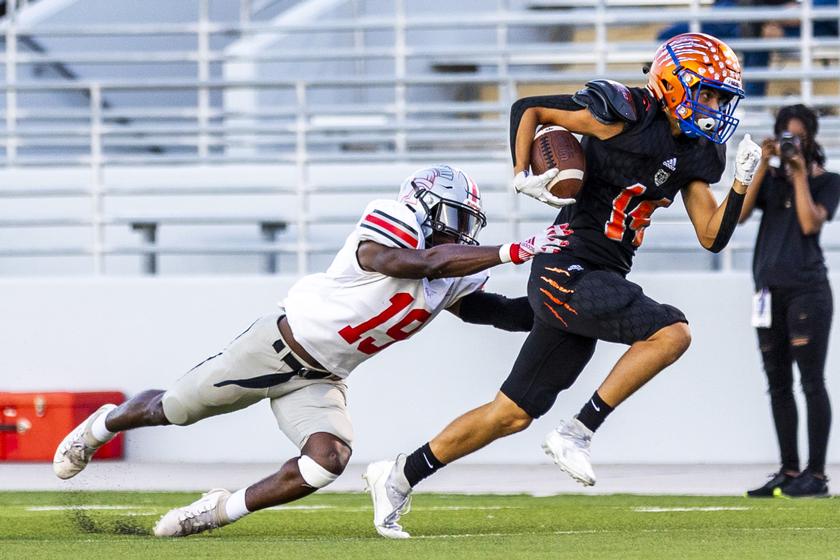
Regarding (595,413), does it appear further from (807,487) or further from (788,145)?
(788,145)

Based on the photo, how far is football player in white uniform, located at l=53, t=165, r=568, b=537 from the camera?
5.30 metres

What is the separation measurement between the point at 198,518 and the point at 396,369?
3706 mm

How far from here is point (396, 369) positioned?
9.12 m

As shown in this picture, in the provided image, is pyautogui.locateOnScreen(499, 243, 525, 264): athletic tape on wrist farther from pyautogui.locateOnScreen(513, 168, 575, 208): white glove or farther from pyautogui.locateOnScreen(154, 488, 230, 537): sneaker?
pyautogui.locateOnScreen(154, 488, 230, 537): sneaker

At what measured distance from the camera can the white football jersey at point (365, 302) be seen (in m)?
5.33

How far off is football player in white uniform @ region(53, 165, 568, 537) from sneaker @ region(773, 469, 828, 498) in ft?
6.36

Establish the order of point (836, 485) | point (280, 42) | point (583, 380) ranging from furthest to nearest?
point (280, 42)
point (583, 380)
point (836, 485)

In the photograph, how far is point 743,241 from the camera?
9414 mm

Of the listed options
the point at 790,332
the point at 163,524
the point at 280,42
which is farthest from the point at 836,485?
the point at 280,42

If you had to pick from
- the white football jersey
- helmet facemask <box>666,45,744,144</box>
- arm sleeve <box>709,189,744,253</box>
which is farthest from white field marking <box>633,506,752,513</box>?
helmet facemask <box>666,45,744,144</box>

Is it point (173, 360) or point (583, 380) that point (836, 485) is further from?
point (173, 360)

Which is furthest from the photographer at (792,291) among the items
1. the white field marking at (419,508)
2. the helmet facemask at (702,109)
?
the helmet facemask at (702,109)

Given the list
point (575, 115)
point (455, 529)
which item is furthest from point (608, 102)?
point (455, 529)

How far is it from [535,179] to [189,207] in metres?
5.95
